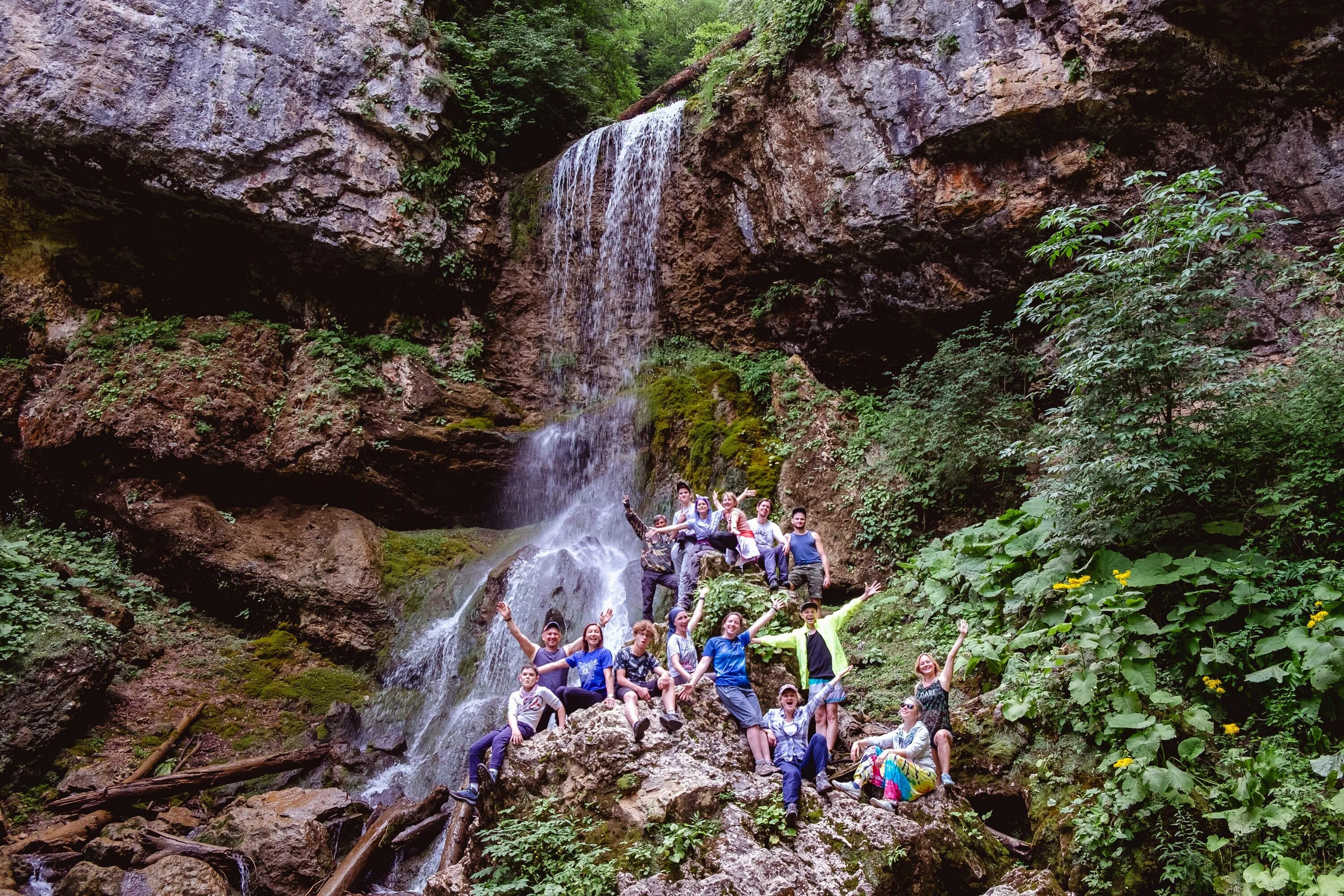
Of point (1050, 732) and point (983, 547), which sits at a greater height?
point (983, 547)

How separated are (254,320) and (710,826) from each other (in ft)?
43.6

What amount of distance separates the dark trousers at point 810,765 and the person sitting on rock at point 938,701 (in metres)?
0.79

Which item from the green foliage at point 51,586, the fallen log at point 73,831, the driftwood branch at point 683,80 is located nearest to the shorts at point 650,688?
the fallen log at point 73,831

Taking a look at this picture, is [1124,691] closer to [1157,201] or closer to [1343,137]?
Result: [1157,201]

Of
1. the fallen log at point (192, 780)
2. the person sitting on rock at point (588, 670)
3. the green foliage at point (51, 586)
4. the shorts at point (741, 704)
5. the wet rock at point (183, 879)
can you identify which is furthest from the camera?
the green foliage at point (51, 586)

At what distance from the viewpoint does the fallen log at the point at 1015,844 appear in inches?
209

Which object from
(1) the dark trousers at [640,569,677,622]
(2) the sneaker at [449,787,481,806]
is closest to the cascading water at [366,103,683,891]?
(1) the dark trousers at [640,569,677,622]

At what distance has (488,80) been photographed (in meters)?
15.9

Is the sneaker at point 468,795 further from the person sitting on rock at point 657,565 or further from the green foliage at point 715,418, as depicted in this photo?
the green foliage at point 715,418

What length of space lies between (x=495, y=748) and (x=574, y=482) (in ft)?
25.0

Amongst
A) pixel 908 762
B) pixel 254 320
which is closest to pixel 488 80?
pixel 254 320

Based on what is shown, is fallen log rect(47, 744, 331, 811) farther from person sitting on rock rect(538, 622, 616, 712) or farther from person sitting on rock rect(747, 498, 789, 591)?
person sitting on rock rect(747, 498, 789, 591)

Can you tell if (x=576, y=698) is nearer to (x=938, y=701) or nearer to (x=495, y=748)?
(x=495, y=748)

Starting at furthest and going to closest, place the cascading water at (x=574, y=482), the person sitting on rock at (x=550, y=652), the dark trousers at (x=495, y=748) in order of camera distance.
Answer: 1. the cascading water at (x=574, y=482)
2. the person sitting on rock at (x=550, y=652)
3. the dark trousers at (x=495, y=748)
